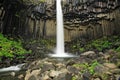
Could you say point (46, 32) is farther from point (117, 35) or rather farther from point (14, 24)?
point (117, 35)

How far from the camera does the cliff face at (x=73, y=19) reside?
33906 mm

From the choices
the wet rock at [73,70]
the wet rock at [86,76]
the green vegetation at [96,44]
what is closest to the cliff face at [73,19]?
the green vegetation at [96,44]

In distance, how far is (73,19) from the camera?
36.7 meters

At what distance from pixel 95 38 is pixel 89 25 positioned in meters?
2.66

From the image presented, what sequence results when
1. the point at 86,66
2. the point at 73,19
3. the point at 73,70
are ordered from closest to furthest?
1. the point at 73,70
2. the point at 86,66
3. the point at 73,19

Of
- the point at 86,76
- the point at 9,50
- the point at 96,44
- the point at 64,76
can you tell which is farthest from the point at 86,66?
the point at 96,44

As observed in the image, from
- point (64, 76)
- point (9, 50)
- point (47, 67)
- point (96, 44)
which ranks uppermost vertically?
point (96, 44)

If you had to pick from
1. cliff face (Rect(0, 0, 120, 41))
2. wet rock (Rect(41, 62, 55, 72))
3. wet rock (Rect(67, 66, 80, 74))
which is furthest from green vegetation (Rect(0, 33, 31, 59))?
wet rock (Rect(67, 66, 80, 74))

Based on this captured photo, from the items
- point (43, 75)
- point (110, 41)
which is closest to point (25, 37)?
point (110, 41)

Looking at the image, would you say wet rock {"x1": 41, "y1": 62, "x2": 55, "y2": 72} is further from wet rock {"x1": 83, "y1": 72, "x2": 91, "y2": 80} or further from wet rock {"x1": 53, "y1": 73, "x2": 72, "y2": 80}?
wet rock {"x1": 83, "y1": 72, "x2": 91, "y2": 80}

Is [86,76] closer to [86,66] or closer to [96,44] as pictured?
[86,66]

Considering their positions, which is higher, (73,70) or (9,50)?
(9,50)

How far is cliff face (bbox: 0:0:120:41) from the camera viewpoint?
33.9m

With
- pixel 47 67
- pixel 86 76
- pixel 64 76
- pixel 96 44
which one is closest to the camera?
pixel 86 76
